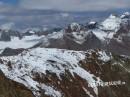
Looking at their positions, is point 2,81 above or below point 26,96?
above

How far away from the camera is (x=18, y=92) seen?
349ft

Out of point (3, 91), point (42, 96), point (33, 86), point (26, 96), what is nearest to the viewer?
point (3, 91)

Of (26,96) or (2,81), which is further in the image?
(26,96)

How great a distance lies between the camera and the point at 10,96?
90.3 m

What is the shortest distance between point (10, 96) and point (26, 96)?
14.3m

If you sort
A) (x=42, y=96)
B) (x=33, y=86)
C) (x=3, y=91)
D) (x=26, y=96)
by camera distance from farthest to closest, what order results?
1. (x=33, y=86)
2. (x=42, y=96)
3. (x=26, y=96)
4. (x=3, y=91)

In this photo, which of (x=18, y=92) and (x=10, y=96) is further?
(x=18, y=92)

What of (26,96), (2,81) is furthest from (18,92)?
(2,81)

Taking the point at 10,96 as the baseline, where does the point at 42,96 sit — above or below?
below

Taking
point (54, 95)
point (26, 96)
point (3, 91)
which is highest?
point (3, 91)

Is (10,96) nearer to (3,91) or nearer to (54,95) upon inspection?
(3,91)

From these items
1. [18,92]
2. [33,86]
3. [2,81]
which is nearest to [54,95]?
[33,86]

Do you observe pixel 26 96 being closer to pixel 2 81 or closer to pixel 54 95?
pixel 2 81

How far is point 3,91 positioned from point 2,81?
4.21m
